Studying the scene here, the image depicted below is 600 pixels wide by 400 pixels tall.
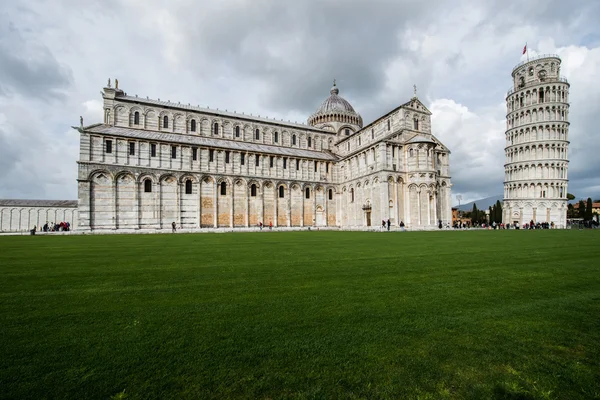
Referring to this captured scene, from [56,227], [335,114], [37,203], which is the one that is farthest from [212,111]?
[37,203]

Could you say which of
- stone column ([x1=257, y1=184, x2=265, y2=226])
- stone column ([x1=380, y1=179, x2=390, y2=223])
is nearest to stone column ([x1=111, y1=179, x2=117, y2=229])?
stone column ([x1=257, y1=184, x2=265, y2=226])

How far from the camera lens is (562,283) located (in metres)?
6.56

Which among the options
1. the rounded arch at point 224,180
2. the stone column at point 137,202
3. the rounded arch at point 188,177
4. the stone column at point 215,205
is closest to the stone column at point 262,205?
the rounded arch at point 224,180

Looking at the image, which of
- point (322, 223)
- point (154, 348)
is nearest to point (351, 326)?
point (154, 348)

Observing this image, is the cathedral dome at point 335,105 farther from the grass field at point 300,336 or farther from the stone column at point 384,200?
the grass field at point 300,336

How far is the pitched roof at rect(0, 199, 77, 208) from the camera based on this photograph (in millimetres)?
43281

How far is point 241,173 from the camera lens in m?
39.5

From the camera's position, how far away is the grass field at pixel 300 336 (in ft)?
9.09

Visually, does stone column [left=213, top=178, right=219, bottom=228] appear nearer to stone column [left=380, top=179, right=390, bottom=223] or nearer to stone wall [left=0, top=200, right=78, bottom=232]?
stone column [left=380, top=179, right=390, bottom=223]

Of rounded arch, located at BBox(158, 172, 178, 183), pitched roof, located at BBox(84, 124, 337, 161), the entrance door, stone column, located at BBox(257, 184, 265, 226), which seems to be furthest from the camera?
the entrance door

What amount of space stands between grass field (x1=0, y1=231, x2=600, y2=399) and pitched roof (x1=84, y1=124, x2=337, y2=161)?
102 ft

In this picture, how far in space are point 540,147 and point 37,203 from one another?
85.0 metres

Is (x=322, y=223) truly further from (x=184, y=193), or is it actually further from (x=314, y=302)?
(x=314, y=302)

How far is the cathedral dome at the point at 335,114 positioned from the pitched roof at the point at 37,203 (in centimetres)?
4309
